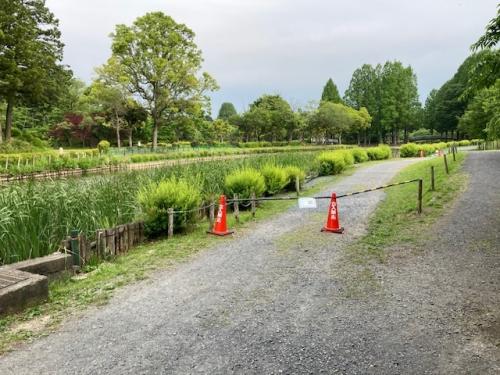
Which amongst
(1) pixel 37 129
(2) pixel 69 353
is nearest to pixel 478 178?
(2) pixel 69 353

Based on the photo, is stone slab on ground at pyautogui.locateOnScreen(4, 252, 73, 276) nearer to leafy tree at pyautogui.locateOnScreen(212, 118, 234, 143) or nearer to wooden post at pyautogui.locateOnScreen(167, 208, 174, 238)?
wooden post at pyautogui.locateOnScreen(167, 208, 174, 238)

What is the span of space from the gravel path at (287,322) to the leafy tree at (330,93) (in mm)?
56560

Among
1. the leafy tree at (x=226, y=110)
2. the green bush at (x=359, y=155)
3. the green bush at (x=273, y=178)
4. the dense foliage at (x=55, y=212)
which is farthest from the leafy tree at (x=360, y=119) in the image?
the dense foliage at (x=55, y=212)

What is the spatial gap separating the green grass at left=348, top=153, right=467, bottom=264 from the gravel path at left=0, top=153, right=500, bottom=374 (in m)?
0.47

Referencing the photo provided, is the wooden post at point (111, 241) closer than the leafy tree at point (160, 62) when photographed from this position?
Yes

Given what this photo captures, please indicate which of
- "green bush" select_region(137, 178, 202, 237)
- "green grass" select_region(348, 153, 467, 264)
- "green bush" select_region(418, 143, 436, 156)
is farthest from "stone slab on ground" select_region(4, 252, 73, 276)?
"green bush" select_region(418, 143, 436, 156)

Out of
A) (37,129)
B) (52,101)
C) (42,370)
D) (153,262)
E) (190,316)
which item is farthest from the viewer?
(37,129)

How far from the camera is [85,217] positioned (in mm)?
6379

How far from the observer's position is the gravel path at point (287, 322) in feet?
9.59

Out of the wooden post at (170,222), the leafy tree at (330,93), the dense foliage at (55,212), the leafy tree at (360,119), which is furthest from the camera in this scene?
the leafy tree at (330,93)

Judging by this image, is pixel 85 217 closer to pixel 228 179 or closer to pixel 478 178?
pixel 228 179

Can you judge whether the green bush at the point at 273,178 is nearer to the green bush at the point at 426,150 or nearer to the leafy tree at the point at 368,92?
the green bush at the point at 426,150

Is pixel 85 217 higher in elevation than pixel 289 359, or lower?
higher

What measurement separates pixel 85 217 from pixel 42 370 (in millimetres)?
3774
